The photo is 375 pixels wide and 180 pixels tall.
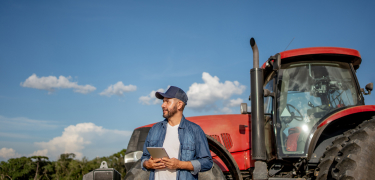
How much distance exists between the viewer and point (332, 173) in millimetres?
3049

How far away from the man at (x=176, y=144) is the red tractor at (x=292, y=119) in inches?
38.7

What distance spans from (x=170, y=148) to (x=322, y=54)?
283cm

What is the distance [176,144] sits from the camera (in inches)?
97.0

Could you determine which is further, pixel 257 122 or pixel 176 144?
pixel 257 122

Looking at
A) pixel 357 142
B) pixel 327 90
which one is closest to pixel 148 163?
pixel 357 142

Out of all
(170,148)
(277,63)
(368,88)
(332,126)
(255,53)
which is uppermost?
(255,53)

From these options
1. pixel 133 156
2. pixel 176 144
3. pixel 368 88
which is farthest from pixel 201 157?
pixel 368 88

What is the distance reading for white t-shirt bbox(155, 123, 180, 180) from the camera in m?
2.38

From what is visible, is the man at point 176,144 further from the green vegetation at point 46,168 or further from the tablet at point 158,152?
the green vegetation at point 46,168

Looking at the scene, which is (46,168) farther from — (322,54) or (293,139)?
(322,54)

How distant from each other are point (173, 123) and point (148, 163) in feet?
1.39

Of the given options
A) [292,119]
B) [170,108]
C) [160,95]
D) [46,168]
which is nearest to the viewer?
[170,108]

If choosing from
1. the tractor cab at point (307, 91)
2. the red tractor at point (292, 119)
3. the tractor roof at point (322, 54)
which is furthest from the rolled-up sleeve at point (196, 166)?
the tractor roof at point (322, 54)

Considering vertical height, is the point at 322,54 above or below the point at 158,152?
above
